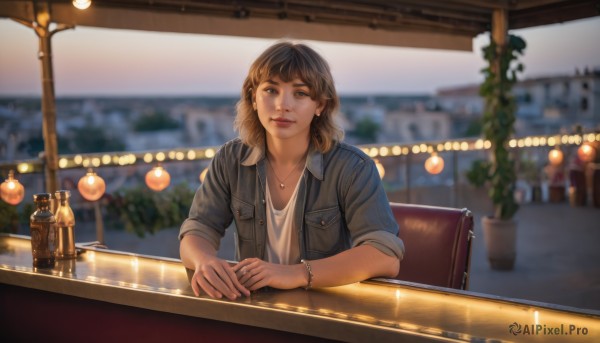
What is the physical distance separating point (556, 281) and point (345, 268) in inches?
182

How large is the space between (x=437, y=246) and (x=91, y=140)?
28.9 m

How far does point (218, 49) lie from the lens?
17.2 metres

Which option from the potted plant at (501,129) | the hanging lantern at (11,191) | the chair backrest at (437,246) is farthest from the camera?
the potted plant at (501,129)

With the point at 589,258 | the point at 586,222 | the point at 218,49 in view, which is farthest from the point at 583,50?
the point at 218,49

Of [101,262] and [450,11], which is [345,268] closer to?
[101,262]

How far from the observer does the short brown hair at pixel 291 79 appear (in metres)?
1.78

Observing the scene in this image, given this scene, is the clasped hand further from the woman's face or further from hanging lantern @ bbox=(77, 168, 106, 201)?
hanging lantern @ bbox=(77, 168, 106, 201)

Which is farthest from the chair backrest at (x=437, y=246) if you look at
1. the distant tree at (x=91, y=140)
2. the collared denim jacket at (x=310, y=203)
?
the distant tree at (x=91, y=140)

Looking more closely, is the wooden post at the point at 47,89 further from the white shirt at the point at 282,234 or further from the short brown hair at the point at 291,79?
the white shirt at the point at 282,234

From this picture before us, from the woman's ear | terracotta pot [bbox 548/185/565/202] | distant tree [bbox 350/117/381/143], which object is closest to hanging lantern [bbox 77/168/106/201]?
the woman's ear

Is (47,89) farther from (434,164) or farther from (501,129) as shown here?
(501,129)

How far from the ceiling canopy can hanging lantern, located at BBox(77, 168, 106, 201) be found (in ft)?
3.31

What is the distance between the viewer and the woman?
5.72 ft

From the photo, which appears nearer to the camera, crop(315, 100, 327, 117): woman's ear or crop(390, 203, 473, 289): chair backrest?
crop(315, 100, 327, 117): woman's ear
